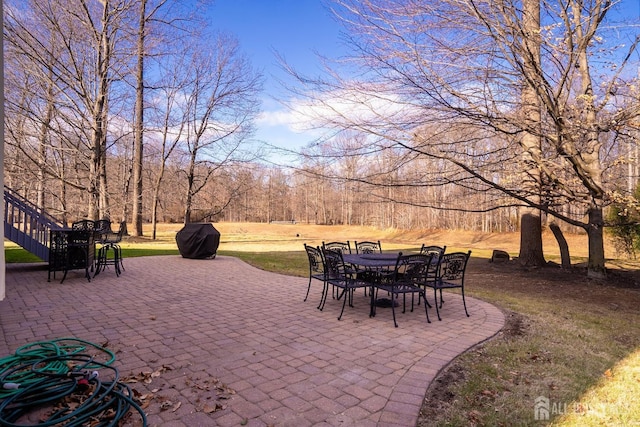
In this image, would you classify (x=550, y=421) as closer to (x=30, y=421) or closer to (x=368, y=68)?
→ (x=30, y=421)

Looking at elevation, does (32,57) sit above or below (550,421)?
above

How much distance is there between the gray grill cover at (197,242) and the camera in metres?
10.3

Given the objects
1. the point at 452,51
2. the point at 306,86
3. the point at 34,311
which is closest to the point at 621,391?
the point at 452,51

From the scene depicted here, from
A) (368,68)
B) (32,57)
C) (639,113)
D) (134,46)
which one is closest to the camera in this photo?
(639,113)

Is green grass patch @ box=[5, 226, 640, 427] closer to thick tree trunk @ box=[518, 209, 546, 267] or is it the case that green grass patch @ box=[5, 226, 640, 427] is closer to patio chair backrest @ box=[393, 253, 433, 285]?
patio chair backrest @ box=[393, 253, 433, 285]

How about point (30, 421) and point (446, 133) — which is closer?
point (30, 421)

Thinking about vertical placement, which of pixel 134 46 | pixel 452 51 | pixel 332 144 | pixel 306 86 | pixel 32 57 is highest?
pixel 134 46

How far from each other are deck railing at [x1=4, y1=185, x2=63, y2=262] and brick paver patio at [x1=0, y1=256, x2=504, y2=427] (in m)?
1.06

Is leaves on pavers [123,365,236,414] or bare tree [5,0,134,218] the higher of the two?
bare tree [5,0,134,218]

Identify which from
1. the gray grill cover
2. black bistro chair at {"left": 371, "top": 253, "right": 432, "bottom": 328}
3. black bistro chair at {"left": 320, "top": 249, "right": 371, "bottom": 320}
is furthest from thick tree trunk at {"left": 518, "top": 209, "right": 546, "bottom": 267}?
the gray grill cover

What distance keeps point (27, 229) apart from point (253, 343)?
6.35 metres

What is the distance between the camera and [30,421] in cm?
215

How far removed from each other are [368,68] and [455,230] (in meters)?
23.0

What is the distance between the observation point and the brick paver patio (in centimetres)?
231
